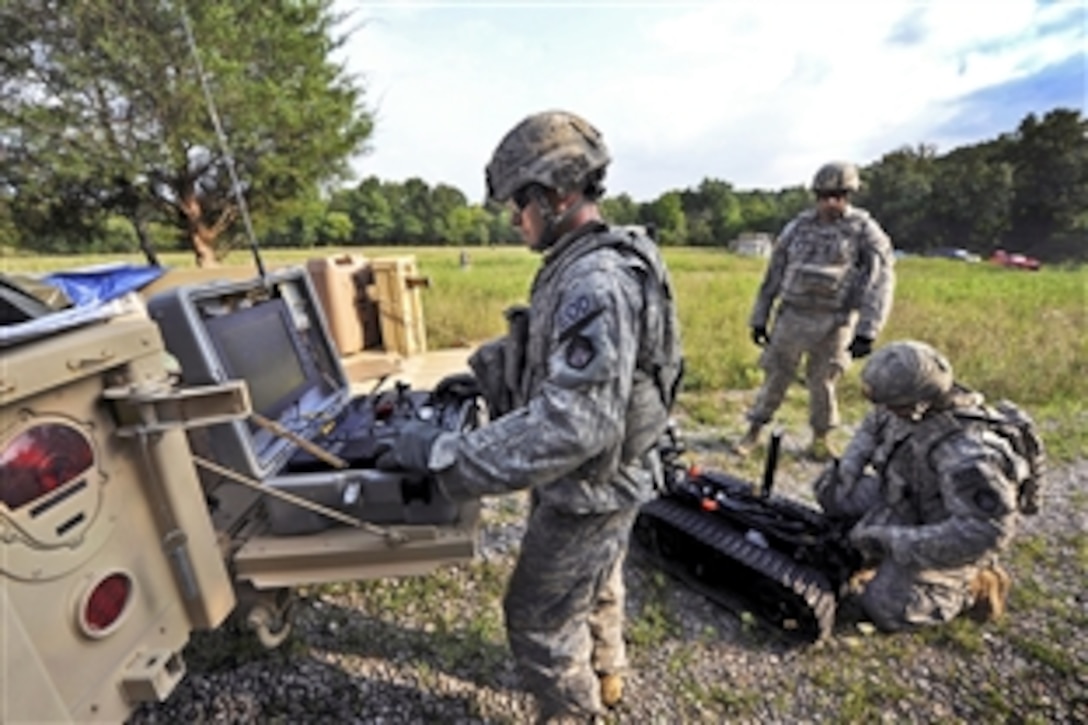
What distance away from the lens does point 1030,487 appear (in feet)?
8.85

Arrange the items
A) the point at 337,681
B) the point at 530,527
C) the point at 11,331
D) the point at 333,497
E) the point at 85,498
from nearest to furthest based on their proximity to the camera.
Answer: the point at 11,331 → the point at 85,498 → the point at 333,497 → the point at 530,527 → the point at 337,681

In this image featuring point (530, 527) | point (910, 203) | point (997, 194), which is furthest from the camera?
point (910, 203)

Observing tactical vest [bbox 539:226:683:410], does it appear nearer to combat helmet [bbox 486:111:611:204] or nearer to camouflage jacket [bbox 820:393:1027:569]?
combat helmet [bbox 486:111:611:204]

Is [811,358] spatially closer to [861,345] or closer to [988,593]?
[861,345]

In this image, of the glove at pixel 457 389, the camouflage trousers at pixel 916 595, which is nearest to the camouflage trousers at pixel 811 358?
the camouflage trousers at pixel 916 595

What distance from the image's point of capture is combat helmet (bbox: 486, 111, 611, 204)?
5.65ft

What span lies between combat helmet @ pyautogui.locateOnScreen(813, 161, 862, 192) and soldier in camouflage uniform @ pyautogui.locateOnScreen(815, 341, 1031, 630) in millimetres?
2001

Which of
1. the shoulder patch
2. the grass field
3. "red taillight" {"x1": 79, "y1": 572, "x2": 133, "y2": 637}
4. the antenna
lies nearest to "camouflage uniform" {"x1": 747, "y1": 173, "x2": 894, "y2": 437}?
the grass field

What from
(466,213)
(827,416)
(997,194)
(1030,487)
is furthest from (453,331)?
(997,194)

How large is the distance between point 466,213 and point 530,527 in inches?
2519

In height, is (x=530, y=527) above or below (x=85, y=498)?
below

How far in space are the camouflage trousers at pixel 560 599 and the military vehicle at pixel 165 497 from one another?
30 centimetres

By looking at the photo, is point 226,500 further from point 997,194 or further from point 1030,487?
point 997,194

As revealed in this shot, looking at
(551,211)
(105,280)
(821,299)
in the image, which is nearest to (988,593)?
(821,299)
